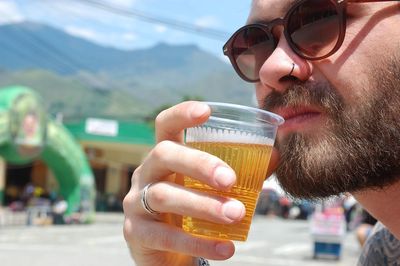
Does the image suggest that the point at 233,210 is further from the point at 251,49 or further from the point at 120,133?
the point at 120,133

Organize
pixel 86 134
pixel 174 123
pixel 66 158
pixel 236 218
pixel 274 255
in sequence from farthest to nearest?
pixel 86 134
pixel 66 158
pixel 274 255
pixel 174 123
pixel 236 218

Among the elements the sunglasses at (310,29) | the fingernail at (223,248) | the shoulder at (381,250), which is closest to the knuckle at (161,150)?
the fingernail at (223,248)

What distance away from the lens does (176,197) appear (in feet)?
4.13

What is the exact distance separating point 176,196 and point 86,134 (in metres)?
26.9

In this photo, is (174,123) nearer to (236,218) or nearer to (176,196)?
(176,196)

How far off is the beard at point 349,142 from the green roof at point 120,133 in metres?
26.7

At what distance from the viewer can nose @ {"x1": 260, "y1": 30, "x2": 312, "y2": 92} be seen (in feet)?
4.91

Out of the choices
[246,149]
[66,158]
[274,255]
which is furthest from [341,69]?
[66,158]

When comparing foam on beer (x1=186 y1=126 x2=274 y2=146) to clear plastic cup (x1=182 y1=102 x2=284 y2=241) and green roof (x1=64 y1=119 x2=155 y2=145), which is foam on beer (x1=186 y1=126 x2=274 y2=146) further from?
green roof (x1=64 y1=119 x2=155 y2=145)

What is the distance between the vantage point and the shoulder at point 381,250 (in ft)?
5.69

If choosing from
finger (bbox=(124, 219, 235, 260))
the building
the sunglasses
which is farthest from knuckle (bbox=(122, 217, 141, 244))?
the building

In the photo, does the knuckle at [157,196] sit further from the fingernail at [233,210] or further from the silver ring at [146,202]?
the fingernail at [233,210]

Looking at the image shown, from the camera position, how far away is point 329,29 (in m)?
1.53

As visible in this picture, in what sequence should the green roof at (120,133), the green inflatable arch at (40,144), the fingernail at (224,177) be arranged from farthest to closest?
the green roof at (120,133) < the green inflatable arch at (40,144) < the fingernail at (224,177)
